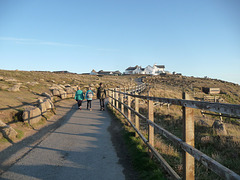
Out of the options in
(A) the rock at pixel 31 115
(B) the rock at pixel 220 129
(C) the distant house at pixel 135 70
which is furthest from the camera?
(C) the distant house at pixel 135 70

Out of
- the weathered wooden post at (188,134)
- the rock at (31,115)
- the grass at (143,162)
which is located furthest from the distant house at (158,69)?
the weathered wooden post at (188,134)

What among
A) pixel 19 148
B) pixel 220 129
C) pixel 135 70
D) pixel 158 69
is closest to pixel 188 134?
pixel 19 148

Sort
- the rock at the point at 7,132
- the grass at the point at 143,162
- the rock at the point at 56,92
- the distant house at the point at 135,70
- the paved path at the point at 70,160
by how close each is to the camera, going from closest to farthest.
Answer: the grass at the point at 143,162 < the paved path at the point at 70,160 < the rock at the point at 7,132 < the rock at the point at 56,92 < the distant house at the point at 135,70

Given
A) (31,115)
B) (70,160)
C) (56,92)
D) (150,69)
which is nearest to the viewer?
(70,160)

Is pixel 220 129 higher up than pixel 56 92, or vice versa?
pixel 56 92

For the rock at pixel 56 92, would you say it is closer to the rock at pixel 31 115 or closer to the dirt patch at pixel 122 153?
the rock at pixel 31 115

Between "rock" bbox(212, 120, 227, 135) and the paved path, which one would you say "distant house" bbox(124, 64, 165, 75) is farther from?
the paved path

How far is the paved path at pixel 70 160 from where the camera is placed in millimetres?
3982

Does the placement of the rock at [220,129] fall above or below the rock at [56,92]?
below

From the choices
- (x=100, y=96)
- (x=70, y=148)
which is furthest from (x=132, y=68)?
(x=70, y=148)

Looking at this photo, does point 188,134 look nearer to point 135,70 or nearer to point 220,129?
point 220,129

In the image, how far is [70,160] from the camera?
4.75 m

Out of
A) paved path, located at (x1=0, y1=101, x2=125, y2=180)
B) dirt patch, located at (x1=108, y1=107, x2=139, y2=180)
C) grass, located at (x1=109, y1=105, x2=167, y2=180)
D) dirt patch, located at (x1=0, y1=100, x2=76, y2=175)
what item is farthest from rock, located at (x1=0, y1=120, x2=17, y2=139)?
grass, located at (x1=109, y1=105, x2=167, y2=180)

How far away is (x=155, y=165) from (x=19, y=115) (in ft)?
23.1
